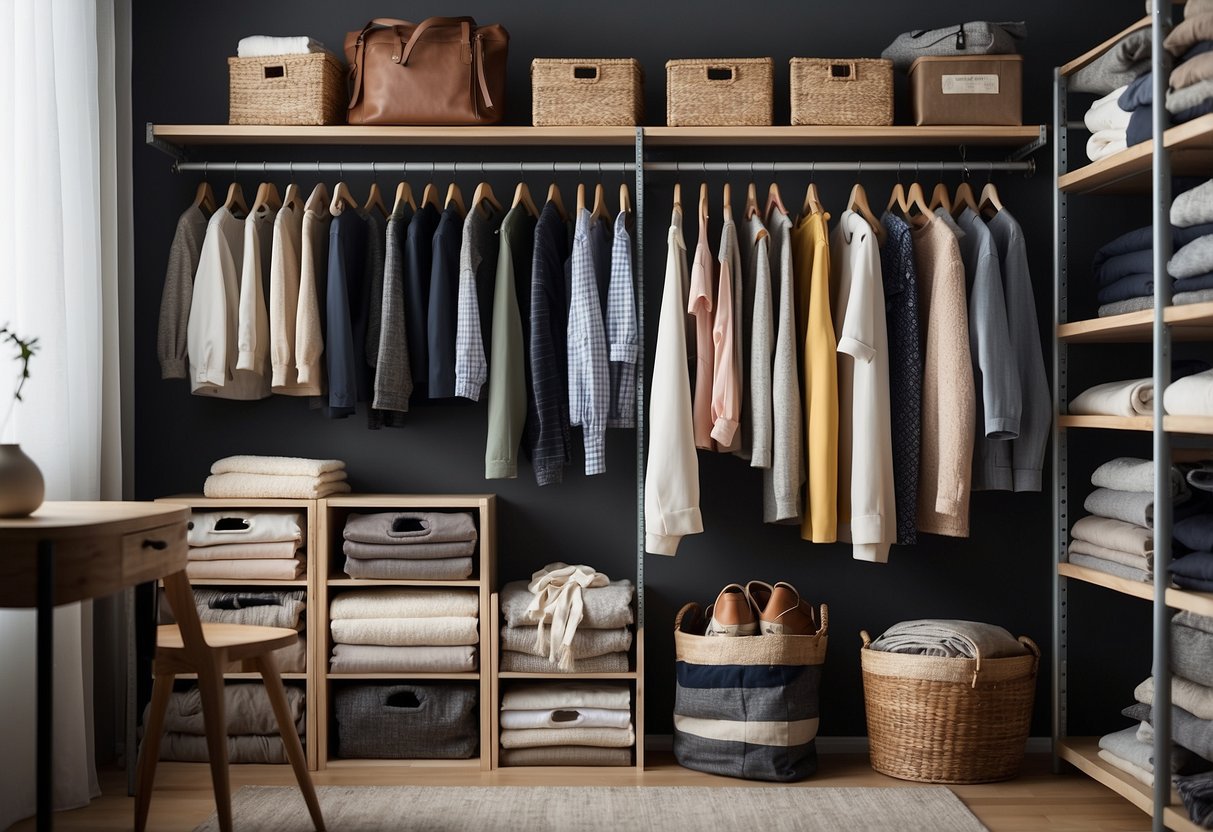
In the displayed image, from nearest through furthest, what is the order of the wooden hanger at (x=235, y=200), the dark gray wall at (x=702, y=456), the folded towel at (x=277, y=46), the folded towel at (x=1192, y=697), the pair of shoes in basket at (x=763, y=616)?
the folded towel at (x=1192, y=697)
the pair of shoes in basket at (x=763, y=616)
the folded towel at (x=277, y=46)
the wooden hanger at (x=235, y=200)
the dark gray wall at (x=702, y=456)

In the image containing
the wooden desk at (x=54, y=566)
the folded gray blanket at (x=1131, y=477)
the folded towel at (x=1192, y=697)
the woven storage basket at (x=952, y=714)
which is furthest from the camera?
the woven storage basket at (x=952, y=714)

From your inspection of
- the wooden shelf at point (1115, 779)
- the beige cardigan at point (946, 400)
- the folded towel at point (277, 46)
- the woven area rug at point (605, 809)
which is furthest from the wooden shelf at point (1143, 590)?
the folded towel at point (277, 46)

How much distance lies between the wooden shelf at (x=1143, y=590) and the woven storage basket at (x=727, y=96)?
5.19ft

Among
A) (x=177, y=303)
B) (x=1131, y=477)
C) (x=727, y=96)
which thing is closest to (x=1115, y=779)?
(x=1131, y=477)

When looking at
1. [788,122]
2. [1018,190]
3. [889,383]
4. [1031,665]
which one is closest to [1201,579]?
[1031,665]

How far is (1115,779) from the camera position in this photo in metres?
2.83

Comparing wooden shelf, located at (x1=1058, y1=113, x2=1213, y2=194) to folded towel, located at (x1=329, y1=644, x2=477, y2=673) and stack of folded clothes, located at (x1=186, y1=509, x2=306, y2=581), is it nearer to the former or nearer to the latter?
folded towel, located at (x1=329, y1=644, x2=477, y2=673)

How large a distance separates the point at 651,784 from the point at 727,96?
2.01m

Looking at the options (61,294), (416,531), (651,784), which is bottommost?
(651,784)

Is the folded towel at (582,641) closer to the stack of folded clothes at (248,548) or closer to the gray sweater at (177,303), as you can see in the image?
the stack of folded clothes at (248,548)

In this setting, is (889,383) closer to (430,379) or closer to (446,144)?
(430,379)

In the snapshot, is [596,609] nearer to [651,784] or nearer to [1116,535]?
[651,784]

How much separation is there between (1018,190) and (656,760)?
85.3 inches

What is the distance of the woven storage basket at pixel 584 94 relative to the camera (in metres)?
→ 3.20
